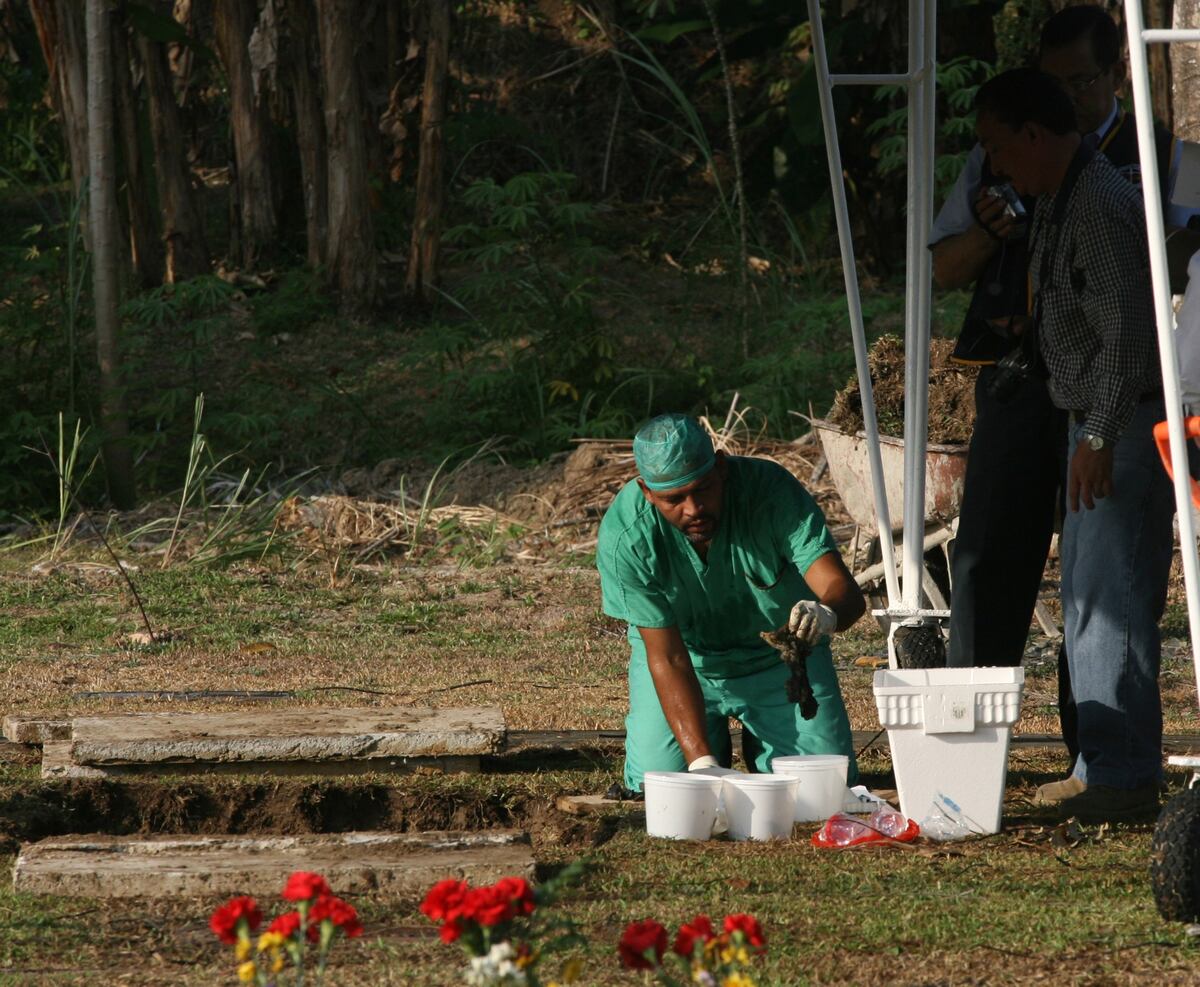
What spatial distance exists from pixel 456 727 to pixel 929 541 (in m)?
2.16

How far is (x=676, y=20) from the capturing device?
12.1 m

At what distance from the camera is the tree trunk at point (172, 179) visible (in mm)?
11508

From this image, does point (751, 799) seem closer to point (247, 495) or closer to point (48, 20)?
point (247, 495)

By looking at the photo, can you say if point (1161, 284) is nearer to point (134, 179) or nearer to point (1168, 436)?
point (1168, 436)

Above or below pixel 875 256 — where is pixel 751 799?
below

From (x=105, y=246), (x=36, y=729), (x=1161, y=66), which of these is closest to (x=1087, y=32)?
(x=36, y=729)

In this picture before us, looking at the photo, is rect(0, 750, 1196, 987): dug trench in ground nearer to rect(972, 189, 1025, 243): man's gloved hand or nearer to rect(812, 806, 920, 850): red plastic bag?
rect(812, 806, 920, 850): red plastic bag

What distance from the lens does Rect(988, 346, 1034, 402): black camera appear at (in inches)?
149

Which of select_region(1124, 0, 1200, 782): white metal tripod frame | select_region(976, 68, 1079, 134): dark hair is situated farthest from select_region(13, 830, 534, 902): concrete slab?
select_region(976, 68, 1079, 134): dark hair

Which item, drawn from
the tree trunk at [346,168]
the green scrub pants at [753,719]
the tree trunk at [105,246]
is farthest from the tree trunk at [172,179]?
the green scrub pants at [753,719]

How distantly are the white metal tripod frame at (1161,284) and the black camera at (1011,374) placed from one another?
999mm

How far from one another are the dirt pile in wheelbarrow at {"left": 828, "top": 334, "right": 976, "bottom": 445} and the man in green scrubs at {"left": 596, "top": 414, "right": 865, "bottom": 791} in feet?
6.63

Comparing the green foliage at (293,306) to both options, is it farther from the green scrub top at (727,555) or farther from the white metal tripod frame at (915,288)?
the green scrub top at (727,555)

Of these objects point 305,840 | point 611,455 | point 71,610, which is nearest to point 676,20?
point 611,455
